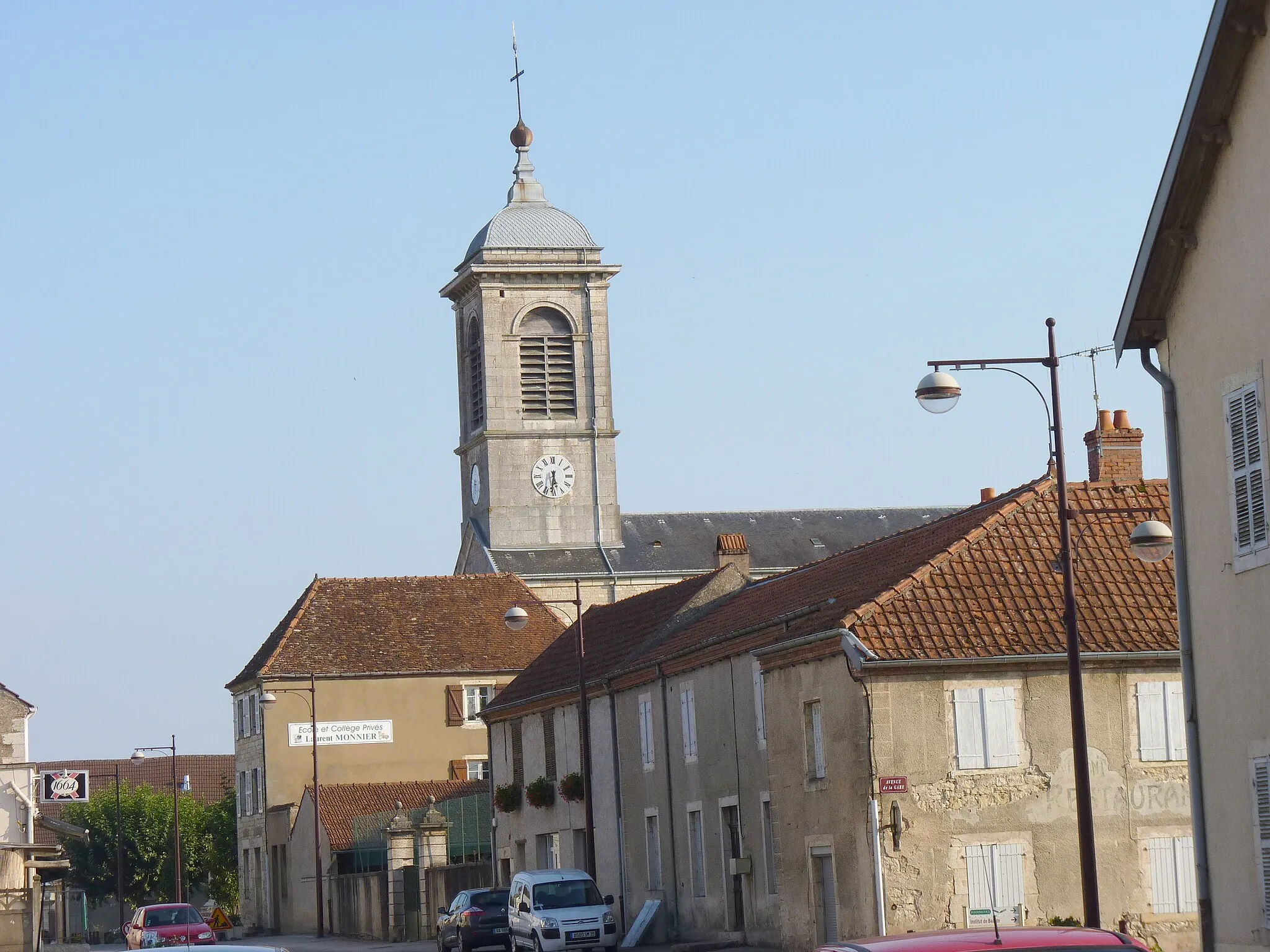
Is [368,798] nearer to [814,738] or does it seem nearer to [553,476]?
[814,738]

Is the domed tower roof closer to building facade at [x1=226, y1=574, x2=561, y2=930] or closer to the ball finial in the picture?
the ball finial

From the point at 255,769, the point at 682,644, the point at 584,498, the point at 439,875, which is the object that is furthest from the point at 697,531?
the point at 682,644

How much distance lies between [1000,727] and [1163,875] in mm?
3004

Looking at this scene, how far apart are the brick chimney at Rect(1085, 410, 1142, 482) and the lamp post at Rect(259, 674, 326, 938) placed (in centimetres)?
2681

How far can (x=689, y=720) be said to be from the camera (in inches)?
1421

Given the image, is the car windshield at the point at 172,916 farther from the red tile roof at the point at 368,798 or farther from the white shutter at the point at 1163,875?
the white shutter at the point at 1163,875

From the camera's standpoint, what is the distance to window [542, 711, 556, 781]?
43.5 m

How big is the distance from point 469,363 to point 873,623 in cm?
6508

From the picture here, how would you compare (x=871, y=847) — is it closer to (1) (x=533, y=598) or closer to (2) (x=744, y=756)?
(2) (x=744, y=756)

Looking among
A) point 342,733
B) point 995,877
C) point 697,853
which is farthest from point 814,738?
point 342,733

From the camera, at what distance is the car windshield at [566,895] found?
33.9 m

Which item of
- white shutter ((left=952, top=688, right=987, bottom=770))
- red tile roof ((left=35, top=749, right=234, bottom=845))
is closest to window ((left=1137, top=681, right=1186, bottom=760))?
white shutter ((left=952, top=688, right=987, bottom=770))

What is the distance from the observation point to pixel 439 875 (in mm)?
47000

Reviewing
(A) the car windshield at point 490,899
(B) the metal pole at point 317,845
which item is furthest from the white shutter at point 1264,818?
(B) the metal pole at point 317,845
